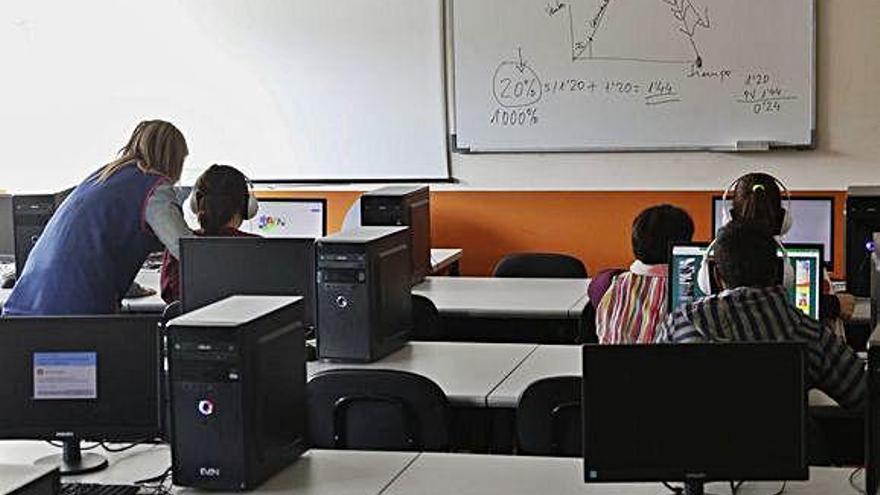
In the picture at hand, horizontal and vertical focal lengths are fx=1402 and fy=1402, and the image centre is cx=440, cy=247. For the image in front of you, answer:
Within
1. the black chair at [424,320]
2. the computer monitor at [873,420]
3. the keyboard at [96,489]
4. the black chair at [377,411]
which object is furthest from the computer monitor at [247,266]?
the computer monitor at [873,420]

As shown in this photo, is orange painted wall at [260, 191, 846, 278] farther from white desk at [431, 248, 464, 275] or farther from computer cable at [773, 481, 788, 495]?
computer cable at [773, 481, 788, 495]

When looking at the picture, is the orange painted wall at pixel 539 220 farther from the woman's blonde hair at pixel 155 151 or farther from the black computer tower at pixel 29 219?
Result: the woman's blonde hair at pixel 155 151

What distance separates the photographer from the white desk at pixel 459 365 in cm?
406

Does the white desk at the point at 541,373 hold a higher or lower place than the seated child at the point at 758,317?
lower

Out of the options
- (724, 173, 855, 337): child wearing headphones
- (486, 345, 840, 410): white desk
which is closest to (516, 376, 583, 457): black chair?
(486, 345, 840, 410): white desk

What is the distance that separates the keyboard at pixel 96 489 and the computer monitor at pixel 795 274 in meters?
1.96

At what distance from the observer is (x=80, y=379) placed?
3258mm

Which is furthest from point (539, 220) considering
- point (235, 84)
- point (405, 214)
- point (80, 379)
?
point (80, 379)

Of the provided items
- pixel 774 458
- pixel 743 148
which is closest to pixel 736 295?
pixel 774 458

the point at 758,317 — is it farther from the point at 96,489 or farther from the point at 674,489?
the point at 96,489

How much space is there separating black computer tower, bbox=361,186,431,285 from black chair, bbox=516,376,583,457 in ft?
7.32

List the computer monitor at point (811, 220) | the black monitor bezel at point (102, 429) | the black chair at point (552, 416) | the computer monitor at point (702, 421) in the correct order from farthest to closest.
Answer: the computer monitor at point (811, 220) < the black chair at point (552, 416) < the black monitor bezel at point (102, 429) < the computer monitor at point (702, 421)

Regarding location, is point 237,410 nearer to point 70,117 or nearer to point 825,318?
point 825,318

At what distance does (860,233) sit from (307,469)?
2895 mm
